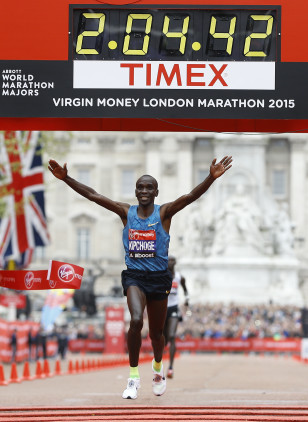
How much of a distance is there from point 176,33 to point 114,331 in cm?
3695

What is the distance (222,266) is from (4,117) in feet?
193

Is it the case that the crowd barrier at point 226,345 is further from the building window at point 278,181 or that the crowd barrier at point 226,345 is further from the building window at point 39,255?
the building window at point 39,255

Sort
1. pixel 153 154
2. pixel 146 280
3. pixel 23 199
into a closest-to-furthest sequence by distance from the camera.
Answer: pixel 146 280, pixel 23 199, pixel 153 154

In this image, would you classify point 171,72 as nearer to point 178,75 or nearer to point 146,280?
point 178,75

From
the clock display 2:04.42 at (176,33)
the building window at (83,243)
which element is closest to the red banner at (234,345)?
the clock display 2:04.42 at (176,33)

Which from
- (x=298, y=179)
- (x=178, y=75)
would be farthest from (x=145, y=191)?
(x=298, y=179)

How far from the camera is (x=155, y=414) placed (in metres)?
12.1

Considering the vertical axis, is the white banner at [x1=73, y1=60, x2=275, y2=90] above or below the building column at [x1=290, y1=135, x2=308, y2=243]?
below

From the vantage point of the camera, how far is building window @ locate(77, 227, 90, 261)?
107 metres

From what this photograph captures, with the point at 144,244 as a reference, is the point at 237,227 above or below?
above

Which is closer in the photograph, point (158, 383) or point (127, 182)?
point (158, 383)

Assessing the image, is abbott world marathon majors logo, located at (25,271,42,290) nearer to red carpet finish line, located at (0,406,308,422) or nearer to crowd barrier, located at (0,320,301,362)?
red carpet finish line, located at (0,406,308,422)

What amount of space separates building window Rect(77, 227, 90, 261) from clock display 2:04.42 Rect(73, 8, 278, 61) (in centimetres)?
9180

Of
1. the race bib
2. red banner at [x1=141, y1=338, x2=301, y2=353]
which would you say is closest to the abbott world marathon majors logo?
the race bib
